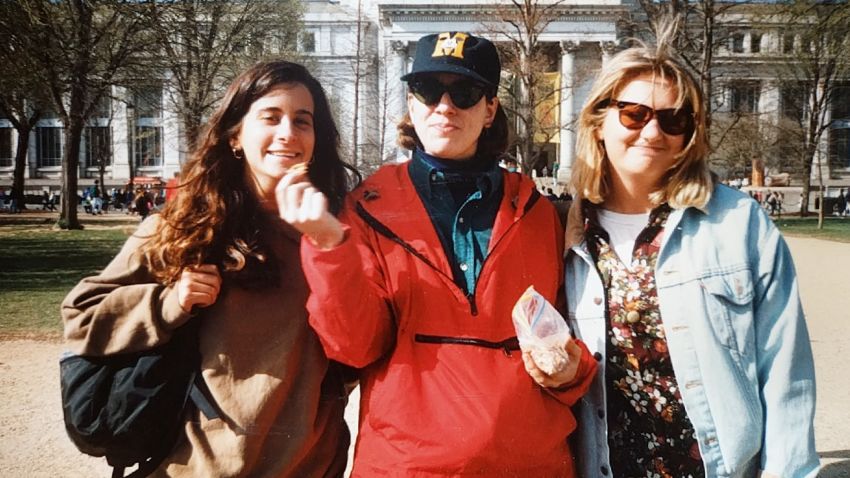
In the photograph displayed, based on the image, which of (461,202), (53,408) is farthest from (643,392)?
(53,408)

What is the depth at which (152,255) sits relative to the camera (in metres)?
2.49

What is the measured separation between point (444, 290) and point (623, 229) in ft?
2.88

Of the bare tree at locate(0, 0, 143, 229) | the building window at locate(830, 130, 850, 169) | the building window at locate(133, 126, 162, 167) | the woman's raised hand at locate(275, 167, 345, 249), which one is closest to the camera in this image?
the woman's raised hand at locate(275, 167, 345, 249)

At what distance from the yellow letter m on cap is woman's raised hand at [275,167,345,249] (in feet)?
2.49

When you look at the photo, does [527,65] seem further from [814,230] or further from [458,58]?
[814,230]

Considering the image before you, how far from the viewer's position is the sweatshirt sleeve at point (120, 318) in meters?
2.38

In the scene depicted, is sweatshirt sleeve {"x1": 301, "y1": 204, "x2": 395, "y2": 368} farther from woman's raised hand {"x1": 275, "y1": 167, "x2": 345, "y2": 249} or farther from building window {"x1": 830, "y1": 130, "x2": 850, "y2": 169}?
building window {"x1": 830, "y1": 130, "x2": 850, "y2": 169}

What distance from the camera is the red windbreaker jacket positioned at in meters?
2.20

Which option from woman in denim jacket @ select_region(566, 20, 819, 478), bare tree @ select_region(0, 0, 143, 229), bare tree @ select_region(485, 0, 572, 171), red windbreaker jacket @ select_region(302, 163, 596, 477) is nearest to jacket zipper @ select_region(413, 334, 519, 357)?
red windbreaker jacket @ select_region(302, 163, 596, 477)

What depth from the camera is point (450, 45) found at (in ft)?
8.17

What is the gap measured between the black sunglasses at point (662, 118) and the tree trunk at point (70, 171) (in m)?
20.3

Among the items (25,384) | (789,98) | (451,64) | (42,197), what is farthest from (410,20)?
(451,64)

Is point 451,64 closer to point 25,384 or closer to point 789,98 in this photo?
point 25,384

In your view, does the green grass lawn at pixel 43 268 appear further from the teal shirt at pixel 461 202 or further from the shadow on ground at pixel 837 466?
the shadow on ground at pixel 837 466
